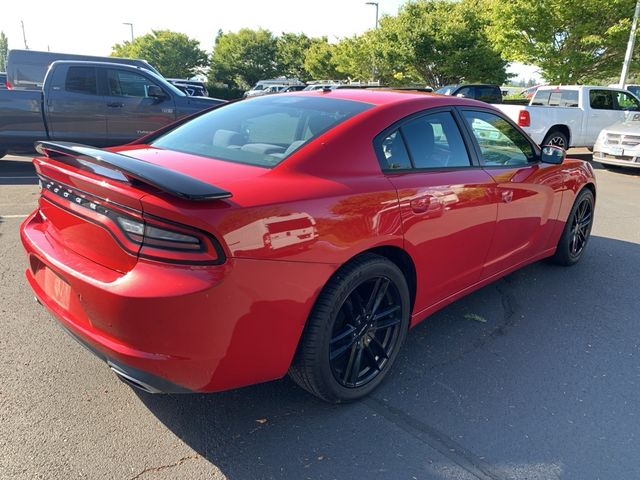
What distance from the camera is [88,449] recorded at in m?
2.23

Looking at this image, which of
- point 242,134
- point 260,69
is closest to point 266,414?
point 242,134

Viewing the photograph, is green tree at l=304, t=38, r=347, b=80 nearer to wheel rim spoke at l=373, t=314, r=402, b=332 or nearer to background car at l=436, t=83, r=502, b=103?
background car at l=436, t=83, r=502, b=103

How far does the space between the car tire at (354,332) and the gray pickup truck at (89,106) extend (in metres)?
7.72

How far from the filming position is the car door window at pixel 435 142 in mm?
2891

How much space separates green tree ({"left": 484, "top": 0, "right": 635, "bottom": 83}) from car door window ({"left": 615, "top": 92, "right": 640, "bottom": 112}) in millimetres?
4482

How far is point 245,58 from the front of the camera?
48375mm

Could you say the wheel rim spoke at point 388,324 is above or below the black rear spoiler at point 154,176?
below

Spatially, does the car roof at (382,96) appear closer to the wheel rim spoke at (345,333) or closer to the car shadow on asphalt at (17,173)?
the wheel rim spoke at (345,333)

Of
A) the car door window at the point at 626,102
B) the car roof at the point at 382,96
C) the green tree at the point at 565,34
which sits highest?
the green tree at the point at 565,34

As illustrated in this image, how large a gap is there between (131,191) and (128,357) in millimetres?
654

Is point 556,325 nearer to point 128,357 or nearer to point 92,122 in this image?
point 128,357

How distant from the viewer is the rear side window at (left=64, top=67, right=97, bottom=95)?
28.4 ft

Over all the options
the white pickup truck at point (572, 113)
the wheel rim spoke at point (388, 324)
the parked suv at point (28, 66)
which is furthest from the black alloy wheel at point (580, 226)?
the parked suv at point (28, 66)

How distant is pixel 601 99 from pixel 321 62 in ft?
108
